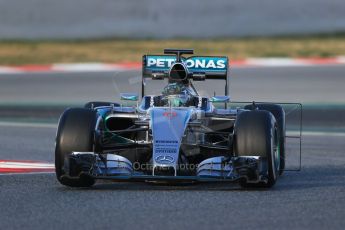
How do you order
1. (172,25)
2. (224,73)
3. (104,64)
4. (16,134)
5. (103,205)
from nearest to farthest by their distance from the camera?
1. (103,205)
2. (224,73)
3. (16,134)
4. (104,64)
5. (172,25)

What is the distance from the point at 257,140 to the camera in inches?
422

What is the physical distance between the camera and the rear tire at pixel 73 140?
1073 centimetres

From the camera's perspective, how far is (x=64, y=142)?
1075 cm

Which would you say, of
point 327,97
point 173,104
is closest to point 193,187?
point 173,104

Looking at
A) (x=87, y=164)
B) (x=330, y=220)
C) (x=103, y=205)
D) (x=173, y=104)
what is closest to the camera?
(x=330, y=220)

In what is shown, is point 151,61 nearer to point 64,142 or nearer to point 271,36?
point 64,142

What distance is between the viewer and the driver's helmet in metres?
11.8

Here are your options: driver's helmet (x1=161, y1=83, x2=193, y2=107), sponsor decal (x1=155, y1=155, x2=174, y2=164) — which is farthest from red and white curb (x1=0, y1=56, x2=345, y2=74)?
sponsor decal (x1=155, y1=155, x2=174, y2=164)

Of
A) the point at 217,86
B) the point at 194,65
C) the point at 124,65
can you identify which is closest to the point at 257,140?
the point at 194,65

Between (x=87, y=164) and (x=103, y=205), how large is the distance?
1.02m

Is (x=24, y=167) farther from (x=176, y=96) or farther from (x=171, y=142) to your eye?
(x=171, y=142)

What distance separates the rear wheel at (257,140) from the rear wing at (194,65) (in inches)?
76.6

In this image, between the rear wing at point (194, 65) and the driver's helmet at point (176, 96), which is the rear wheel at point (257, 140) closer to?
the driver's helmet at point (176, 96)

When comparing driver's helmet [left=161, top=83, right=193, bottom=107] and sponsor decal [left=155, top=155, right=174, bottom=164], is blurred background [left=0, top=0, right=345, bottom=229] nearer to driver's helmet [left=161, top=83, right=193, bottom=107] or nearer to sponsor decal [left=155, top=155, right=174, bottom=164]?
sponsor decal [left=155, top=155, right=174, bottom=164]
